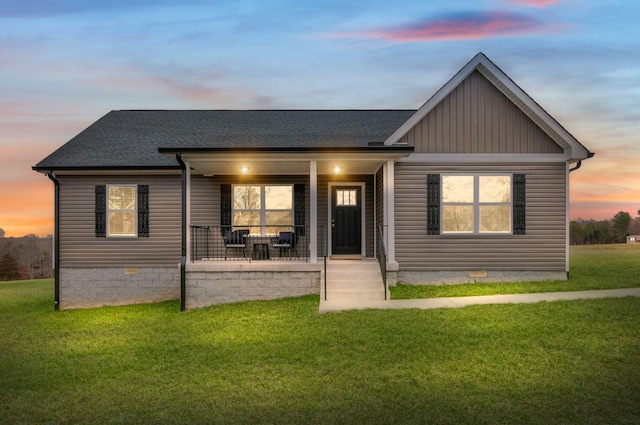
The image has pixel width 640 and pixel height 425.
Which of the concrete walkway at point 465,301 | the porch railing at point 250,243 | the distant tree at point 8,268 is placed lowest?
the distant tree at point 8,268

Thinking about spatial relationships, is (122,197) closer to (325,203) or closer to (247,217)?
(247,217)

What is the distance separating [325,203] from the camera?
51.1 feet

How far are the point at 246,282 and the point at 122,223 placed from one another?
5.21 m

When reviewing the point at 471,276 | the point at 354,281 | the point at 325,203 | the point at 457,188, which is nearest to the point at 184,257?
the point at 354,281

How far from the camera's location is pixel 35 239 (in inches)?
2365

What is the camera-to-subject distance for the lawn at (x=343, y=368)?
5.88 meters

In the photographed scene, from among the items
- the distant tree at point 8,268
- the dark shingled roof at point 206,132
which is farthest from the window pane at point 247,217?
the distant tree at point 8,268

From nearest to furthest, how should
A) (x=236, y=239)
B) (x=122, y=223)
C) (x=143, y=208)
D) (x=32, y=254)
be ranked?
(x=236, y=239) → (x=143, y=208) → (x=122, y=223) → (x=32, y=254)

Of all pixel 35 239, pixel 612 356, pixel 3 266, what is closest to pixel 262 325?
pixel 612 356

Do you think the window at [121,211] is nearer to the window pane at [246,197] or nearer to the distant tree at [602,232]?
the window pane at [246,197]

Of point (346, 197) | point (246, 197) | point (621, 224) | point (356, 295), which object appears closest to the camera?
point (356, 295)

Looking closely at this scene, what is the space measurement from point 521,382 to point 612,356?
71.8 inches

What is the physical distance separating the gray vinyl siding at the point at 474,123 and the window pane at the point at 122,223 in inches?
338

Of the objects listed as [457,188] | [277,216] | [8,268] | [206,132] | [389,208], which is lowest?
[8,268]
